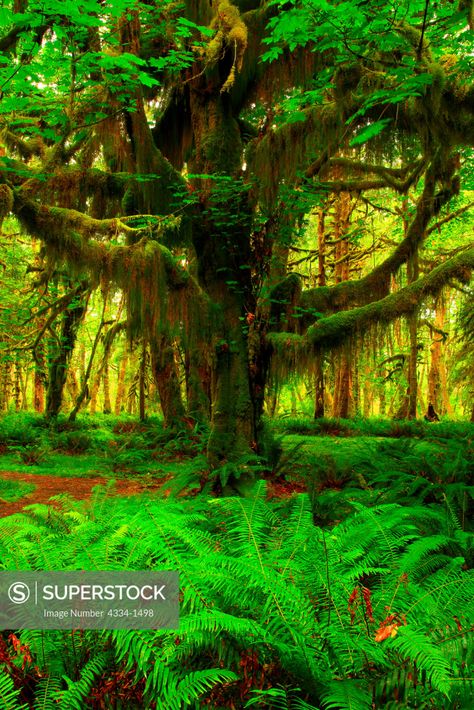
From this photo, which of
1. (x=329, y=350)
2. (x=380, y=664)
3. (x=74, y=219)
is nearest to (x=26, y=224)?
(x=74, y=219)

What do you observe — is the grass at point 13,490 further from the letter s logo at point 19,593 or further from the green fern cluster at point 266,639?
the letter s logo at point 19,593

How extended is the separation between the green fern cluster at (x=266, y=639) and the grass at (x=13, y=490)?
4.37 m

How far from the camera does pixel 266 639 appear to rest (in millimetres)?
1724

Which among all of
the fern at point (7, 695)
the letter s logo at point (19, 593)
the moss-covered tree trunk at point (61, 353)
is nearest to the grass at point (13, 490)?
the letter s logo at point (19, 593)

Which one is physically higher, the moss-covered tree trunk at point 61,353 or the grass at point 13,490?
the moss-covered tree trunk at point 61,353

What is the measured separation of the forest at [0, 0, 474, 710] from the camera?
1778mm

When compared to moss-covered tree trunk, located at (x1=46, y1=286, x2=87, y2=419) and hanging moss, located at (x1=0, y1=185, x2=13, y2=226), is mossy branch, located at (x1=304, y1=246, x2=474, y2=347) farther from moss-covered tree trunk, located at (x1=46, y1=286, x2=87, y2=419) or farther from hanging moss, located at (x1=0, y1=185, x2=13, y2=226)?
moss-covered tree trunk, located at (x1=46, y1=286, x2=87, y2=419)

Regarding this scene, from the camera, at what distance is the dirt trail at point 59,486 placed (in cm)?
662

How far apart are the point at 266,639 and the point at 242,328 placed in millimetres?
5372

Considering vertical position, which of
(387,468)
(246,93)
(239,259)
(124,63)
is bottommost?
(387,468)

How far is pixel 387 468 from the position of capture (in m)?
6.55

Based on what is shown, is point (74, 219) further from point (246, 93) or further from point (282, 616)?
point (282, 616)

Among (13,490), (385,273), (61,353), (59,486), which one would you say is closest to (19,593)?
(13,490)

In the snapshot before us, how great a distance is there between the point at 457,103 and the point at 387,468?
4510 mm
